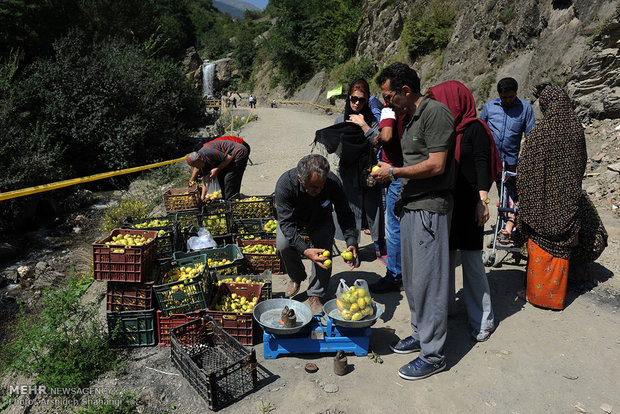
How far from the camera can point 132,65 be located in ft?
58.7

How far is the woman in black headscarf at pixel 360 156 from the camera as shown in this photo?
5000mm

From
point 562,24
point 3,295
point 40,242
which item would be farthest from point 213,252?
point 562,24

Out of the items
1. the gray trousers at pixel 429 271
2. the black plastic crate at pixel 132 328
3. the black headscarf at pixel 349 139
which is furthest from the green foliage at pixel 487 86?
the black plastic crate at pixel 132 328

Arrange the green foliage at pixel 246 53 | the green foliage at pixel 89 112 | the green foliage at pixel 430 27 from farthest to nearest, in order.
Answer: the green foliage at pixel 246 53, the green foliage at pixel 430 27, the green foliage at pixel 89 112

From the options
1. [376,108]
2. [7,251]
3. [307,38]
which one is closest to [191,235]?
[376,108]

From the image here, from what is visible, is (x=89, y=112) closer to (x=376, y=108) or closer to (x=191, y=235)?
(x=191, y=235)

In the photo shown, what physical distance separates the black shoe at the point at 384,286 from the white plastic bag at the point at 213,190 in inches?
123

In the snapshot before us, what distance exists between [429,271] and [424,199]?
0.57 m

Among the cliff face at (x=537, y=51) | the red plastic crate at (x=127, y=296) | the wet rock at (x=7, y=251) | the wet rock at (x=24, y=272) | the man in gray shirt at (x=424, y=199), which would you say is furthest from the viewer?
the cliff face at (x=537, y=51)

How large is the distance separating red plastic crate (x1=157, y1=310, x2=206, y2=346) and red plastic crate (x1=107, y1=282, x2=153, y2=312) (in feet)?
0.71

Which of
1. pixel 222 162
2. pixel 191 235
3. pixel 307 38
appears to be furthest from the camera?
pixel 307 38

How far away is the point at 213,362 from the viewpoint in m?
3.95

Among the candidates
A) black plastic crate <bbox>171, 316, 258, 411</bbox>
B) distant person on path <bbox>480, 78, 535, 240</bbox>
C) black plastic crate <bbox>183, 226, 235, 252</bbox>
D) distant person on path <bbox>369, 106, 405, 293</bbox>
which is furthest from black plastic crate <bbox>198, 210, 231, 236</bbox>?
distant person on path <bbox>480, 78, 535, 240</bbox>

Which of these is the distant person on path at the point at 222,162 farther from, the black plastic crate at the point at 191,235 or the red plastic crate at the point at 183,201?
the black plastic crate at the point at 191,235
